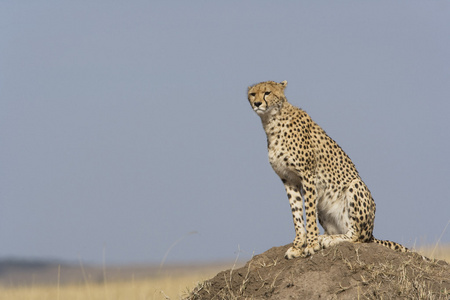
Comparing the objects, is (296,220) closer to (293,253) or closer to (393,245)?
(293,253)

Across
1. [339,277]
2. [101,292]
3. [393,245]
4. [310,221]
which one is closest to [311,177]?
[310,221]

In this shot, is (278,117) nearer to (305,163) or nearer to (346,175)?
(305,163)

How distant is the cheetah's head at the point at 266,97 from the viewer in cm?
672

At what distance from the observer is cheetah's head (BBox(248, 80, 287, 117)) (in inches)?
265

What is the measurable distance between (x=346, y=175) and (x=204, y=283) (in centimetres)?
198

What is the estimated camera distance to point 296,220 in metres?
6.88

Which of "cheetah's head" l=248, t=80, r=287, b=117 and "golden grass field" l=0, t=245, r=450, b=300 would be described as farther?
"golden grass field" l=0, t=245, r=450, b=300

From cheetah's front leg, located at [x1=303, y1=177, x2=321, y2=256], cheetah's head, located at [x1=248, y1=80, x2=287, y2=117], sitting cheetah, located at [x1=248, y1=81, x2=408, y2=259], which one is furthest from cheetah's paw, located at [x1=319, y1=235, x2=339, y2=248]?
cheetah's head, located at [x1=248, y1=80, x2=287, y2=117]

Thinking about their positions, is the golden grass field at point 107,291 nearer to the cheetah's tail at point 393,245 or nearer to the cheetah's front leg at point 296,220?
the cheetah's tail at point 393,245

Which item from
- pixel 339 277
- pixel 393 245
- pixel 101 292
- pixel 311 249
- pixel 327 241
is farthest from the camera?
pixel 101 292

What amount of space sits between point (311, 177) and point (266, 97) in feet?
3.24

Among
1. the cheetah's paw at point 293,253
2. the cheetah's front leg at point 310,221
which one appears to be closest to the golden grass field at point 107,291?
the cheetah's paw at point 293,253

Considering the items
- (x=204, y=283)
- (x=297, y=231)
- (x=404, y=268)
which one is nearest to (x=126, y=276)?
(x=204, y=283)

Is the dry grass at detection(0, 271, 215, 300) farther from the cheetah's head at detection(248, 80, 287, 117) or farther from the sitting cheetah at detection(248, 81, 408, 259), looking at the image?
the cheetah's head at detection(248, 80, 287, 117)
